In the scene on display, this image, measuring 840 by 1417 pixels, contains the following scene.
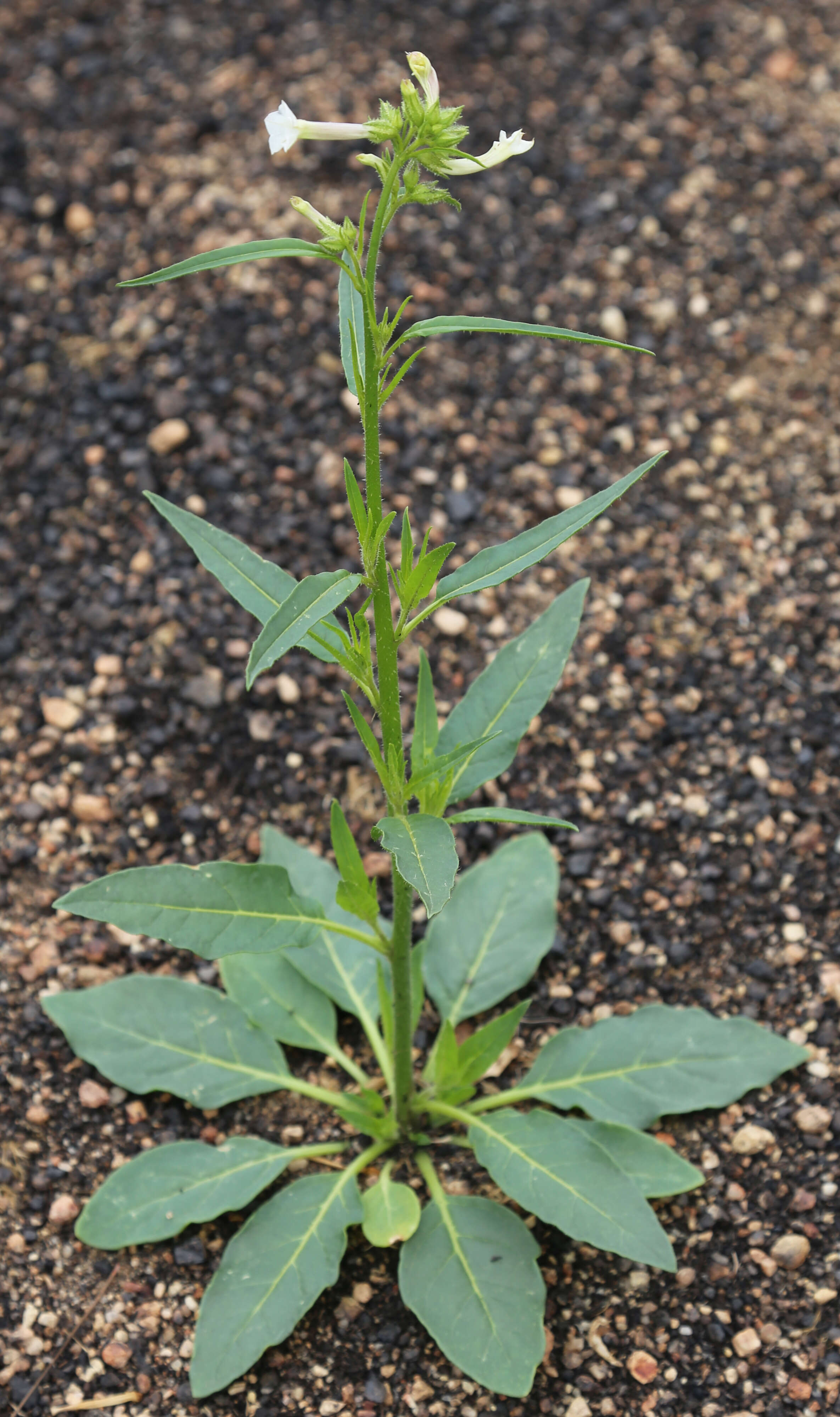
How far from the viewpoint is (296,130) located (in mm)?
1497

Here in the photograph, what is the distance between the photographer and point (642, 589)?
3.34 m

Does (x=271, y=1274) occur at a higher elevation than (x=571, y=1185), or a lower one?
lower

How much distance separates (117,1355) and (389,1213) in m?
0.59

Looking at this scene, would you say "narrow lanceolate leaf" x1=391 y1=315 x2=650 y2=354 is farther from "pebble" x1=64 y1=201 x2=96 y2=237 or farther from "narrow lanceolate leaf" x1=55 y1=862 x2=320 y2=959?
"pebble" x1=64 y1=201 x2=96 y2=237

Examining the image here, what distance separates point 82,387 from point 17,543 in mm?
559

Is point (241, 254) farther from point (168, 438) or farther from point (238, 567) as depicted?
point (168, 438)

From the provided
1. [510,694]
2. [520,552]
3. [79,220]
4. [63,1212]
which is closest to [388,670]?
[520,552]

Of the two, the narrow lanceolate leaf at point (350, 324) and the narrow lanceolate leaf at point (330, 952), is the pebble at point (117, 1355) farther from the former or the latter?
the narrow lanceolate leaf at point (350, 324)

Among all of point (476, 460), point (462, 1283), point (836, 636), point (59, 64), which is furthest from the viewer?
point (59, 64)

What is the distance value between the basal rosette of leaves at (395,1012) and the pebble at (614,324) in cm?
155

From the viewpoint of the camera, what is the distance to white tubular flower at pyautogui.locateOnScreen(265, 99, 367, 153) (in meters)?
1.48

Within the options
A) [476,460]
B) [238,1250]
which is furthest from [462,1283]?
[476,460]

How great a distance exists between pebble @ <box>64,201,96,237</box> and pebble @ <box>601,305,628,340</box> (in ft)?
5.52

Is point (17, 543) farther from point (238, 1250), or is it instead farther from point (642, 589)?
point (238, 1250)
